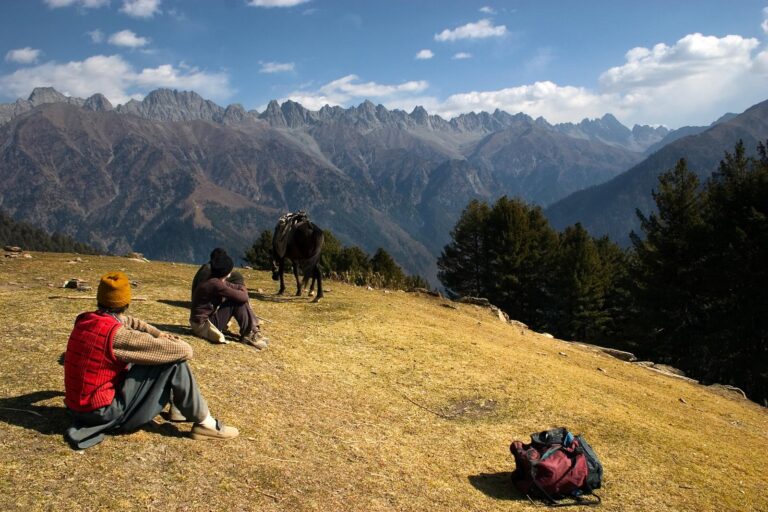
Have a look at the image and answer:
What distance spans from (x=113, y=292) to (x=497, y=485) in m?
6.28

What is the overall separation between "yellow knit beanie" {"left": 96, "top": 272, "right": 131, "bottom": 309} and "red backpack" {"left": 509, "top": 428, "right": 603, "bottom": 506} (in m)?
6.19

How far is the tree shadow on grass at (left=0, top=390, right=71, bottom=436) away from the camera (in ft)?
22.4

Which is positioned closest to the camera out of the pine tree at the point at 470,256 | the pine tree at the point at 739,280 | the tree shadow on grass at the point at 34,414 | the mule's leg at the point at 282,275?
the tree shadow on grass at the point at 34,414

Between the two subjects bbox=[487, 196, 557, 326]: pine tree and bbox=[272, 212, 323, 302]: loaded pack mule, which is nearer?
bbox=[272, 212, 323, 302]: loaded pack mule

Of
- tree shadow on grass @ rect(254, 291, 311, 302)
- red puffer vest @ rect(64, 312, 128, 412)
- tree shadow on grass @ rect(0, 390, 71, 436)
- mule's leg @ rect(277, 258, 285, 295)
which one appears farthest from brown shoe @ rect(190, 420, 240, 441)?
mule's leg @ rect(277, 258, 285, 295)

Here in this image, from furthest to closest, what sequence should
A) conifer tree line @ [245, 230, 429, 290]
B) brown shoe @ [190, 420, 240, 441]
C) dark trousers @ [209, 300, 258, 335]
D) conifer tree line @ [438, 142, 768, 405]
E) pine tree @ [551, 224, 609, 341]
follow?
conifer tree line @ [245, 230, 429, 290]
pine tree @ [551, 224, 609, 341]
conifer tree line @ [438, 142, 768, 405]
dark trousers @ [209, 300, 258, 335]
brown shoe @ [190, 420, 240, 441]

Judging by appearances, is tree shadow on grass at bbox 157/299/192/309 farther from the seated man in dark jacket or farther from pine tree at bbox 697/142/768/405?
pine tree at bbox 697/142/768/405

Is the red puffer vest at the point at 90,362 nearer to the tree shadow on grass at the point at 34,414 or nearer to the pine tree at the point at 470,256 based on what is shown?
the tree shadow on grass at the point at 34,414

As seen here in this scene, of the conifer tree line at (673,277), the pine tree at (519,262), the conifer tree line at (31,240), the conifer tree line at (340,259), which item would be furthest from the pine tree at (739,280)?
the conifer tree line at (31,240)

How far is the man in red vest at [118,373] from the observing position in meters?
6.39

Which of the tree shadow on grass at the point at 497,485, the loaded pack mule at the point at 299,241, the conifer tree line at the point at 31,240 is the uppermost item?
the loaded pack mule at the point at 299,241

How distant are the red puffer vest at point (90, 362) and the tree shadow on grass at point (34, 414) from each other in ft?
2.24

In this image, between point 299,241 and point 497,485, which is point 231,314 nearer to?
point 299,241

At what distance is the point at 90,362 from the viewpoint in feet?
20.9
